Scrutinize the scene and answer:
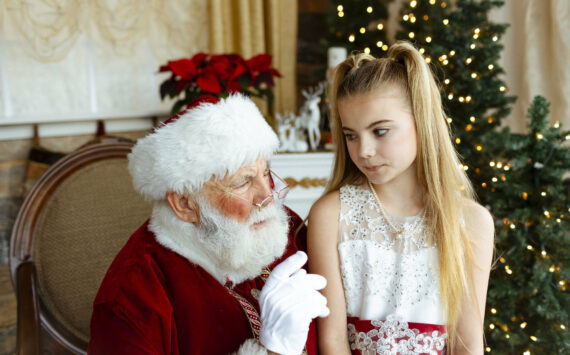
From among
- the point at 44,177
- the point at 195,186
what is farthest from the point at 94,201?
the point at 195,186

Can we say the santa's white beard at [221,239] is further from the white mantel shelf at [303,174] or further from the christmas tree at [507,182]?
the white mantel shelf at [303,174]

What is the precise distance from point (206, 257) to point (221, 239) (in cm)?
8

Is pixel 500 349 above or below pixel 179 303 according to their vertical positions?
below

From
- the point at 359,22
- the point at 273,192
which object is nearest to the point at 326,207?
the point at 273,192

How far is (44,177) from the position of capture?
1665mm

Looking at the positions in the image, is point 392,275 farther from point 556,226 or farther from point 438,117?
point 556,226

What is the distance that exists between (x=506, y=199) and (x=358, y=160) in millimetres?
1078

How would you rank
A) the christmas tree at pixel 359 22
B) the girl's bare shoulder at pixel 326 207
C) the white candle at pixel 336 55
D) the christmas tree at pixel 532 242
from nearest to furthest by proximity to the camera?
the girl's bare shoulder at pixel 326 207 → the christmas tree at pixel 532 242 → the white candle at pixel 336 55 → the christmas tree at pixel 359 22

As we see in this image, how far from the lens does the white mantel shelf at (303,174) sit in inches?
105

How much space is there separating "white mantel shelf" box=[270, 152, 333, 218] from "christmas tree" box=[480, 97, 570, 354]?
0.92 meters

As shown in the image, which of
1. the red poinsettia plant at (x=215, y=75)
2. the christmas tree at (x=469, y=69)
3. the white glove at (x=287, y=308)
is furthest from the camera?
the christmas tree at (x=469, y=69)

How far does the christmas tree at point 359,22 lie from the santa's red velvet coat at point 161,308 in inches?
82.9

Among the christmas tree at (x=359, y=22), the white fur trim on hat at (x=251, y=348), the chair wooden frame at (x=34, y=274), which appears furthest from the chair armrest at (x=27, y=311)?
the christmas tree at (x=359, y=22)

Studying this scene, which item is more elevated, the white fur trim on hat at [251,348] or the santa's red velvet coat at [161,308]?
the santa's red velvet coat at [161,308]
